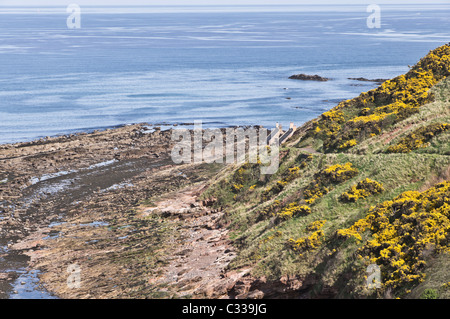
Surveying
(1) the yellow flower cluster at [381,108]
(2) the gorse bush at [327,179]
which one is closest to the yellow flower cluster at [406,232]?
(2) the gorse bush at [327,179]

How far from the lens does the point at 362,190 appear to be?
95.7 ft

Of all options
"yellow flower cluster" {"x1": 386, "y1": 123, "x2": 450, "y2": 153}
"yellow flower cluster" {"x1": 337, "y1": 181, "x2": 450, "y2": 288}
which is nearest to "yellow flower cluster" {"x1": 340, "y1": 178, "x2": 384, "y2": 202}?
"yellow flower cluster" {"x1": 337, "y1": 181, "x2": 450, "y2": 288}

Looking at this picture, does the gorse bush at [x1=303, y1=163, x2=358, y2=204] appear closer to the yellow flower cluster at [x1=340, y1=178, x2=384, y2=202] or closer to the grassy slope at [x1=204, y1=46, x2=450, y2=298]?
the grassy slope at [x1=204, y1=46, x2=450, y2=298]

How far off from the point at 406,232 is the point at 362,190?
703 cm

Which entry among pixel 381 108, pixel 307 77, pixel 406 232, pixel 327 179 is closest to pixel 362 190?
pixel 327 179

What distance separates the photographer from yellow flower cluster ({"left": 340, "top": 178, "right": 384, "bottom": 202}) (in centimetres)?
2880

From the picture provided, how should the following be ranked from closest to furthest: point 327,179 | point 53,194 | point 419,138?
point 327,179 < point 419,138 < point 53,194

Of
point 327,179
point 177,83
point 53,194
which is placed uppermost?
point 177,83

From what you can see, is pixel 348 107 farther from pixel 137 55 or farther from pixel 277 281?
pixel 137 55

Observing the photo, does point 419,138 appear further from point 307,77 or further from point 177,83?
point 177,83

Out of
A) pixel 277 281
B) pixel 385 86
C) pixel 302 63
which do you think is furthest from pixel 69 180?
pixel 302 63

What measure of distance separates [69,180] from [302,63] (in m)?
108

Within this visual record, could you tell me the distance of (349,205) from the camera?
29.1 m

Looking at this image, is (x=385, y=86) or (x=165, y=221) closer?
(x=165, y=221)
